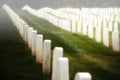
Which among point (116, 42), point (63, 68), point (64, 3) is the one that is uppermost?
point (63, 68)

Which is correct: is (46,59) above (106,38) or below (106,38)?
above

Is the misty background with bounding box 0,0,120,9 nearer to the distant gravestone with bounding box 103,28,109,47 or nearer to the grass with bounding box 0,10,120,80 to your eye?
the distant gravestone with bounding box 103,28,109,47

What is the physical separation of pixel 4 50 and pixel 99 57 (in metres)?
3.32

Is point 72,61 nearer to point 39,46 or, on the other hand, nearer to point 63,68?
point 39,46

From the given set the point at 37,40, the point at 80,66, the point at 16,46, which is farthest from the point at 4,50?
the point at 80,66

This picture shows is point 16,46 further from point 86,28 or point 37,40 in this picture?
point 86,28

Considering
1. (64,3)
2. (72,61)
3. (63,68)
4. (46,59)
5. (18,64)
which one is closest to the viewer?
(63,68)

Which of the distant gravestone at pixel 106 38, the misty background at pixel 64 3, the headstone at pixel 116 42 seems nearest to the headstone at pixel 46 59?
the headstone at pixel 116 42

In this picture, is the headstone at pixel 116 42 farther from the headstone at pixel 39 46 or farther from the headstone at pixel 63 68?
the headstone at pixel 63 68

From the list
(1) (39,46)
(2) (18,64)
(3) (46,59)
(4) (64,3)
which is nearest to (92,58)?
(1) (39,46)

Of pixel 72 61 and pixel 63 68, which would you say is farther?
pixel 72 61

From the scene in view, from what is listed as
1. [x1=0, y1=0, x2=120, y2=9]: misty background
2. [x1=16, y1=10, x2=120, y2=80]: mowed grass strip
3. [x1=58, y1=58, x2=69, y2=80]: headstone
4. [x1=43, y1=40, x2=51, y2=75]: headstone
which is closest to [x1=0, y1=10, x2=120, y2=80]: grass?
[x1=16, y1=10, x2=120, y2=80]: mowed grass strip

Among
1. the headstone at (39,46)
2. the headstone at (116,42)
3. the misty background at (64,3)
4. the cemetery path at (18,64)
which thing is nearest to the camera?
the cemetery path at (18,64)

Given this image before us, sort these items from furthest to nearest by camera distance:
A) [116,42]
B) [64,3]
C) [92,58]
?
[64,3] → [116,42] → [92,58]
